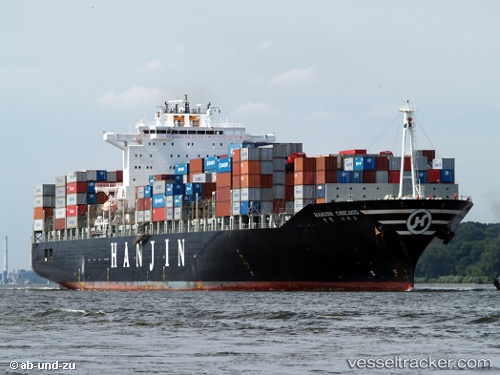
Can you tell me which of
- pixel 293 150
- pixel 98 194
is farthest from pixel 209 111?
pixel 293 150

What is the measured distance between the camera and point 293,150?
6944 centimetres

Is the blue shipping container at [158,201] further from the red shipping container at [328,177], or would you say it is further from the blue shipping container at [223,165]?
the red shipping container at [328,177]

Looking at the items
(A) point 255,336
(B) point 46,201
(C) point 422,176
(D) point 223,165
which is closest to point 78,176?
(B) point 46,201

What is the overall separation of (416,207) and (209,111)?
34.5 m

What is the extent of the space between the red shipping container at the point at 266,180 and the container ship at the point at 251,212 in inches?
2.3

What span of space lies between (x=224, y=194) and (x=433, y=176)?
533 inches

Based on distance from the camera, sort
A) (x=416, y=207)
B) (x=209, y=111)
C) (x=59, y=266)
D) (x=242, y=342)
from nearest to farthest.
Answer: (x=242, y=342) → (x=416, y=207) → (x=209, y=111) → (x=59, y=266)

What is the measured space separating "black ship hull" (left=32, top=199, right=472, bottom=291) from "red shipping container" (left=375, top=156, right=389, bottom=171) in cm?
406

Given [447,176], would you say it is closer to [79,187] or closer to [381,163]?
[381,163]

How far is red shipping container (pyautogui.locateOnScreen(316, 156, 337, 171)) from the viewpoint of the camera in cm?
6443

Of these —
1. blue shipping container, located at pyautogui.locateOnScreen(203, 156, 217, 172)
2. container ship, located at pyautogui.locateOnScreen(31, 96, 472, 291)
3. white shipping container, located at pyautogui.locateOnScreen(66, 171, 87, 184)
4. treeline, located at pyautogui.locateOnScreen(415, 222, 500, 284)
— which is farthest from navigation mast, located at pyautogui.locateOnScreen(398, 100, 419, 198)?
treeline, located at pyautogui.locateOnScreen(415, 222, 500, 284)

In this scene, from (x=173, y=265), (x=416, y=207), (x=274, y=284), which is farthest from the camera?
(x=173, y=265)

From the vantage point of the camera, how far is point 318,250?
65.4m

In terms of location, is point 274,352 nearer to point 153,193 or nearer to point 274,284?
point 274,284
